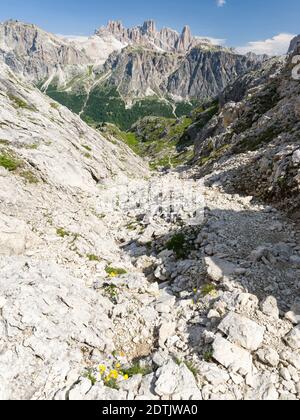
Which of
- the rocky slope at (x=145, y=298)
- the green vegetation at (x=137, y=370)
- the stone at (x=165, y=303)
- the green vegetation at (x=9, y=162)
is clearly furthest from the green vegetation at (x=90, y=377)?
the green vegetation at (x=9, y=162)

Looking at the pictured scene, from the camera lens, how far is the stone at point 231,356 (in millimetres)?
9344

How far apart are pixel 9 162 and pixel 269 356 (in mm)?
23163

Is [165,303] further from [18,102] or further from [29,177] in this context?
[18,102]

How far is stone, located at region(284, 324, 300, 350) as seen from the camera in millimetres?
10055

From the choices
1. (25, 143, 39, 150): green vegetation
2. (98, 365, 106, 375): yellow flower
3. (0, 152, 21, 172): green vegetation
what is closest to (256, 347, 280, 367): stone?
(98, 365, 106, 375): yellow flower

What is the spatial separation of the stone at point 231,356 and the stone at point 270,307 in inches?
81.4

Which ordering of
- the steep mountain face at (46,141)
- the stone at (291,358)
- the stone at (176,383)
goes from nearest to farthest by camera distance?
the stone at (176,383)
the stone at (291,358)
the steep mountain face at (46,141)

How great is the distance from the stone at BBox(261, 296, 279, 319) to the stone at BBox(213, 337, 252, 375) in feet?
6.79

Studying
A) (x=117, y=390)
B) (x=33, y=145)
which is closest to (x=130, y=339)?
(x=117, y=390)

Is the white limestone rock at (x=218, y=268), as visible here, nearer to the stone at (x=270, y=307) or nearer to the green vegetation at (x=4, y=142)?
the stone at (x=270, y=307)

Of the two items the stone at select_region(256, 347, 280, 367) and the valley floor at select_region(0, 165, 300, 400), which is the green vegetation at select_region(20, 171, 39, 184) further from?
the stone at select_region(256, 347, 280, 367)

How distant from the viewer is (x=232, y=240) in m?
17.4

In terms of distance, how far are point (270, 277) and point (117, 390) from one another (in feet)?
27.0

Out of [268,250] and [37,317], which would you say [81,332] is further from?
[268,250]
